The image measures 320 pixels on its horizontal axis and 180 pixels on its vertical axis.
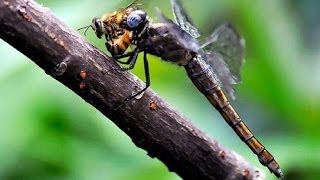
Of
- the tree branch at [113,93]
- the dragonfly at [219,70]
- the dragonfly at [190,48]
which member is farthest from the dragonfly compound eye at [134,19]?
the tree branch at [113,93]

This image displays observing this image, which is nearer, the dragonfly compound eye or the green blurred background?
the dragonfly compound eye

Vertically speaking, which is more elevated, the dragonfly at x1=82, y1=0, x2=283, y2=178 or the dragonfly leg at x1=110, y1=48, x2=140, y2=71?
the dragonfly at x1=82, y1=0, x2=283, y2=178

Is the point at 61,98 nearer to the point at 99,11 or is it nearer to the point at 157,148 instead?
the point at 99,11

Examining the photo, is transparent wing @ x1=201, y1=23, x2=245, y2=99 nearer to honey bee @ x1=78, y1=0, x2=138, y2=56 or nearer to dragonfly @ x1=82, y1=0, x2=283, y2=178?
dragonfly @ x1=82, y1=0, x2=283, y2=178

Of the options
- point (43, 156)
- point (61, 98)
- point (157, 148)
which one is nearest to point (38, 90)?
point (61, 98)

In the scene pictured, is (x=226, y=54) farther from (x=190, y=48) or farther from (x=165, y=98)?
(x=165, y=98)

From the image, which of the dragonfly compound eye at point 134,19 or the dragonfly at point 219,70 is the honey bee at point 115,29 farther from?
the dragonfly at point 219,70

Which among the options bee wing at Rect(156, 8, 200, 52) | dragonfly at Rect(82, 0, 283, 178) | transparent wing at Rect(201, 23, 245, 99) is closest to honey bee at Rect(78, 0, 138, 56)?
dragonfly at Rect(82, 0, 283, 178)
